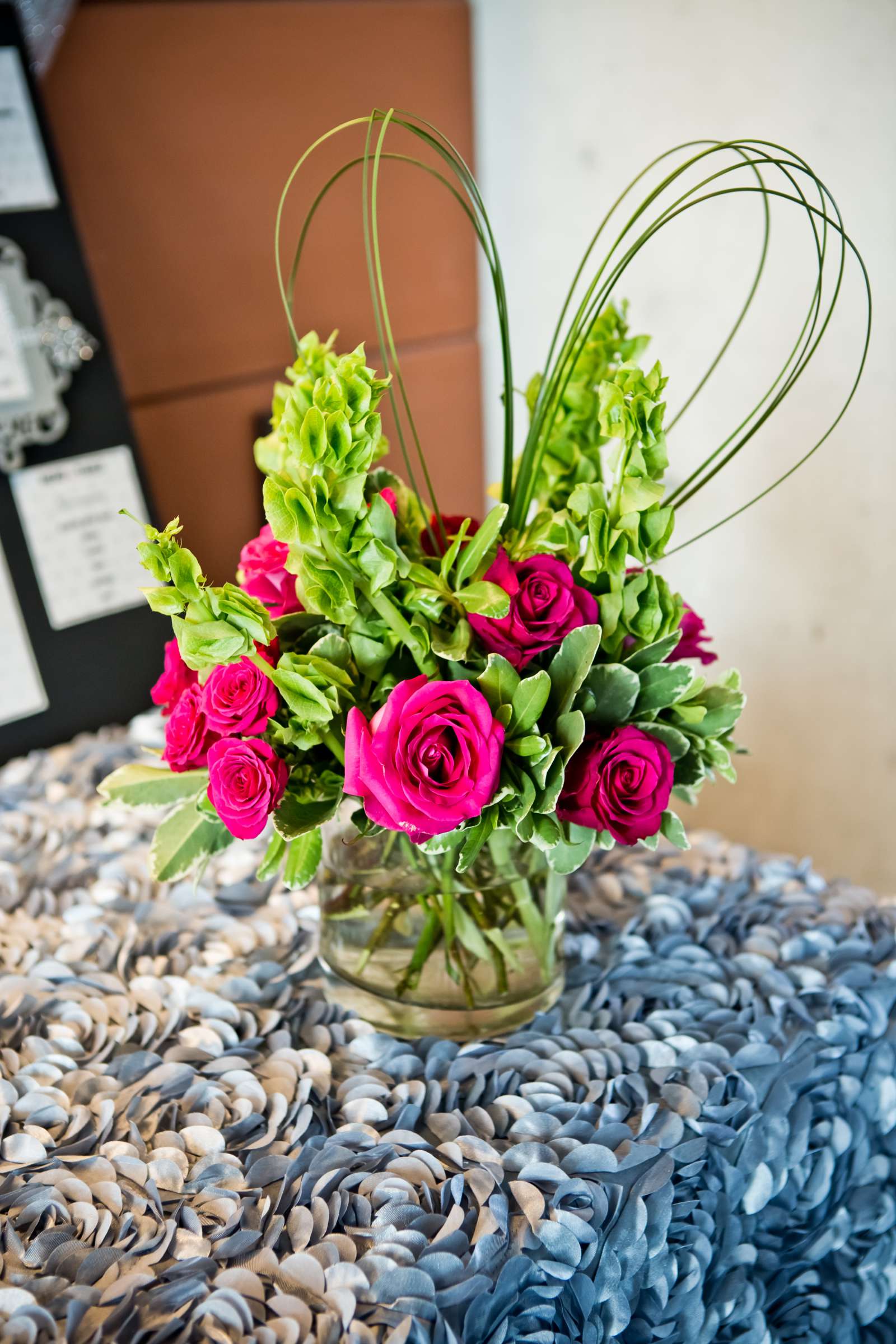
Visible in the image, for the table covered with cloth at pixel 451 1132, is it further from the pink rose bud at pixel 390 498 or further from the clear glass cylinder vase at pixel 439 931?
the pink rose bud at pixel 390 498

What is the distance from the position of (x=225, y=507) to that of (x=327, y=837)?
0.83 m

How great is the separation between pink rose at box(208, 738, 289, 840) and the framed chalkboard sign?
68 cm

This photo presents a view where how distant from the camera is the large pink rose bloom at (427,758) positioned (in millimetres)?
547

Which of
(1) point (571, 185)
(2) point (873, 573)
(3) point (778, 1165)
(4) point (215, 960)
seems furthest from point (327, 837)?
(1) point (571, 185)

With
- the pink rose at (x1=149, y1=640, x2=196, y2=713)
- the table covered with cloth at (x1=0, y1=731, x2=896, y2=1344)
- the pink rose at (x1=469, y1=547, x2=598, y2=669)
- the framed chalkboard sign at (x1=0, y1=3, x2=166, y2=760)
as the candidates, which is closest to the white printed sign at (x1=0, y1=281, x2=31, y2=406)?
the framed chalkboard sign at (x1=0, y1=3, x2=166, y2=760)

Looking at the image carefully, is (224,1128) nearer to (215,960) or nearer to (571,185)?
(215,960)

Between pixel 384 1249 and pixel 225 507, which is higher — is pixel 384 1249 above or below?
below

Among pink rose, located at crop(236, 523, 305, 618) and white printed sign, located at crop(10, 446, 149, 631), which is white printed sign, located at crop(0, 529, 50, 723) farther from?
pink rose, located at crop(236, 523, 305, 618)

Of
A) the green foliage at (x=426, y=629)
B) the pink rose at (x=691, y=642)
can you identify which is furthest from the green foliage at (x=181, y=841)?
the pink rose at (x=691, y=642)

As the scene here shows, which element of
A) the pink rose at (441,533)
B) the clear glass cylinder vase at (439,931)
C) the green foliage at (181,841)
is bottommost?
the clear glass cylinder vase at (439,931)

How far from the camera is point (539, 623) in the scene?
0.60 metres

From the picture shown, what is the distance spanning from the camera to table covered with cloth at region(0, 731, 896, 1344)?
0.56m

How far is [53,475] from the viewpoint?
45.9 inches

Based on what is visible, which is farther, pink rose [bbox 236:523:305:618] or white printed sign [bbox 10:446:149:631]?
white printed sign [bbox 10:446:149:631]
